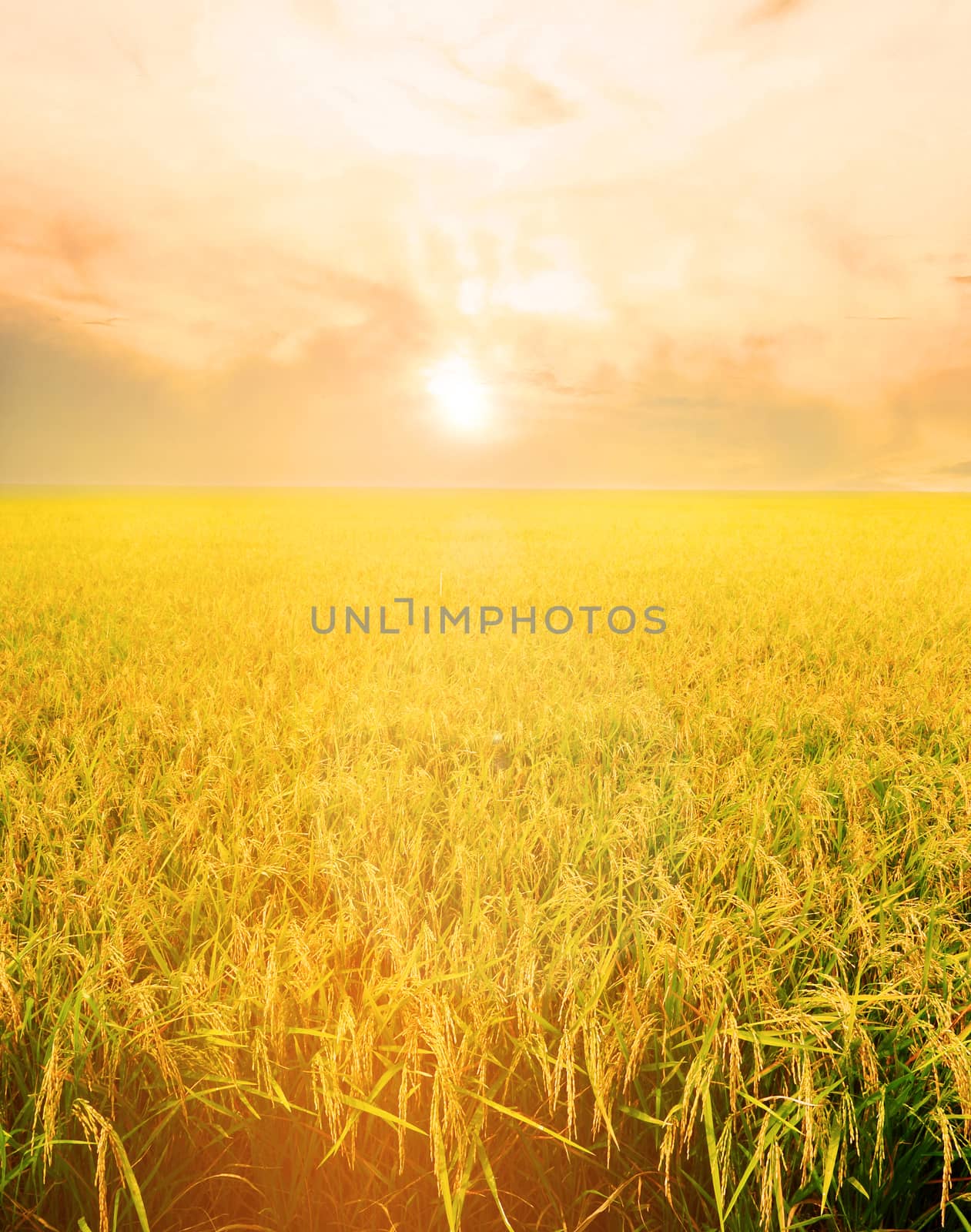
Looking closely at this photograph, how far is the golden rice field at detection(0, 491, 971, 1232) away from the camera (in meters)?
1.61

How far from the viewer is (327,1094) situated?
59.0 inches

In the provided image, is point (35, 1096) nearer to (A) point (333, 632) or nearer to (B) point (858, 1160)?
(B) point (858, 1160)

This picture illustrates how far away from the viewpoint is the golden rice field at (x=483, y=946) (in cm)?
161

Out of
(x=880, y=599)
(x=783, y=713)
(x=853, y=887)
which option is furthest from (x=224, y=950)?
(x=880, y=599)

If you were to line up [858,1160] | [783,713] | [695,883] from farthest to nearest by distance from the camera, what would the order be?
[783,713] < [695,883] < [858,1160]

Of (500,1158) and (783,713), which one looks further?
(783,713)

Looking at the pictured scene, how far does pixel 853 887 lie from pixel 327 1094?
1.80 m

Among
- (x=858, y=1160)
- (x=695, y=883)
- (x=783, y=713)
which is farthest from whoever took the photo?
(x=783, y=713)

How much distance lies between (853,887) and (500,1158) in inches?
56.1

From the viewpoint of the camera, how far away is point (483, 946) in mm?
2023

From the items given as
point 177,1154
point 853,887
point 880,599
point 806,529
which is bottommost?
point 177,1154

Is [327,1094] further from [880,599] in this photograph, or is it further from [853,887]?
[880,599]

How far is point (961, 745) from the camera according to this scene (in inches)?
153

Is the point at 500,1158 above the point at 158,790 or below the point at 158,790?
below
